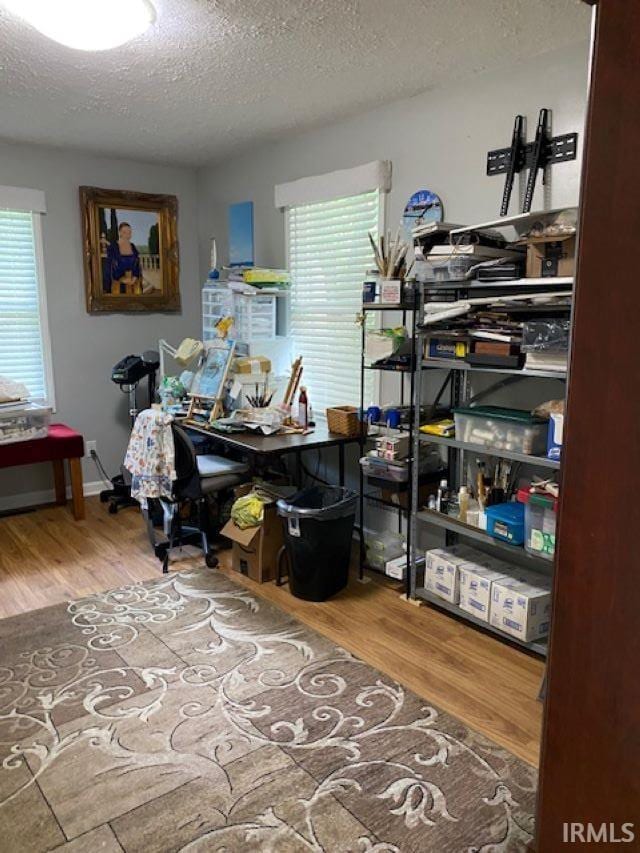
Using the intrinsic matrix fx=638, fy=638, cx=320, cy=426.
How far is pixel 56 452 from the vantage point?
4.26 metres

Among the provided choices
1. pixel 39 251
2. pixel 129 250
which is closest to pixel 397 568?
pixel 129 250

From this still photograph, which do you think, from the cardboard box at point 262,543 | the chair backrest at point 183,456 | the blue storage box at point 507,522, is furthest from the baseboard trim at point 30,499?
the blue storage box at point 507,522

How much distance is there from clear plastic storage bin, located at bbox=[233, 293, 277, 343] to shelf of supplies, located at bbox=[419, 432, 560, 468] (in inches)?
61.3

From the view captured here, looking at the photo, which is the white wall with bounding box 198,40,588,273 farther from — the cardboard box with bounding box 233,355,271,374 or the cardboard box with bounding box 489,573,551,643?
the cardboard box with bounding box 489,573,551,643

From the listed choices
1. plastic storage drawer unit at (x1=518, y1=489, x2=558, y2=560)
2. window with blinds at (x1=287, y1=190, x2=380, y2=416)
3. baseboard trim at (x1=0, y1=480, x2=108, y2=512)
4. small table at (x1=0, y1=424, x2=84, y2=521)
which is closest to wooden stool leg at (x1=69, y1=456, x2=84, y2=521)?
small table at (x1=0, y1=424, x2=84, y2=521)

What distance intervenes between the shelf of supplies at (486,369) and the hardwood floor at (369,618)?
3.90 ft

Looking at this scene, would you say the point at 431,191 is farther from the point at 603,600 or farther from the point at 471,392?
the point at 603,600

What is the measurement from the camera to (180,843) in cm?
176

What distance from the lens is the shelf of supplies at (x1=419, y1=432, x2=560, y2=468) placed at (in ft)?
8.23

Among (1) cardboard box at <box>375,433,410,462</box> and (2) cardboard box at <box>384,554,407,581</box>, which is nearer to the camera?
(1) cardboard box at <box>375,433,410,462</box>

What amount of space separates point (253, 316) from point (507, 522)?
2.22 m

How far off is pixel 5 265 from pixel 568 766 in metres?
4.48

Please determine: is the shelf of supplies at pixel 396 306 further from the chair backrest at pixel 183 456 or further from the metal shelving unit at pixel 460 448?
the chair backrest at pixel 183 456

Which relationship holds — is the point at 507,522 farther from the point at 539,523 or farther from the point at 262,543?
the point at 262,543
